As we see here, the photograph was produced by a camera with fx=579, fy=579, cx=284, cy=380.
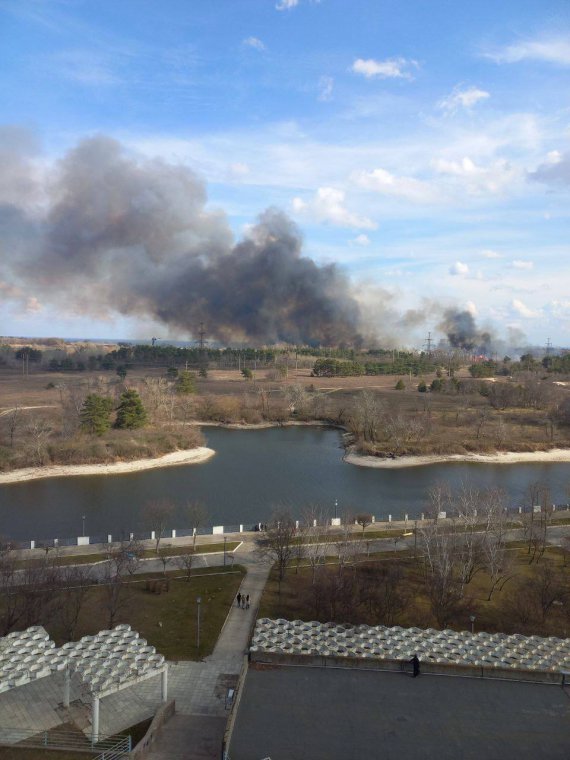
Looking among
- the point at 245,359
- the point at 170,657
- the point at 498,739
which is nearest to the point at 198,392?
the point at 245,359

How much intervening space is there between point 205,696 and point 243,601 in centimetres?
186

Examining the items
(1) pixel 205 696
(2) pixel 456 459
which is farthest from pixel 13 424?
(1) pixel 205 696

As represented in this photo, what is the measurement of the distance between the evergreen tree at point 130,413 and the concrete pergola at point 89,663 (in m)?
13.0

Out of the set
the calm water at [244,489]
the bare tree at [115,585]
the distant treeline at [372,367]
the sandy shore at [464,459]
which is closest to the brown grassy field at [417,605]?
the bare tree at [115,585]

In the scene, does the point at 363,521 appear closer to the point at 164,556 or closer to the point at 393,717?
the point at 164,556

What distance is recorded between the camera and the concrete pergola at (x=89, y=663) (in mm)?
4220

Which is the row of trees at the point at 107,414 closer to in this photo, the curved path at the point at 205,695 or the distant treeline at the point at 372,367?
the curved path at the point at 205,695

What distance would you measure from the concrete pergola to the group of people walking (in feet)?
6.57

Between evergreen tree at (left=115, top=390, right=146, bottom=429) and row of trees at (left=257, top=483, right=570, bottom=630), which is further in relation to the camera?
evergreen tree at (left=115, top=390, right=146, bottom=429)

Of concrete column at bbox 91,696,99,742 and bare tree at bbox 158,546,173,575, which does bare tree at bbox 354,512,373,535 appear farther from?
concrete column at bbox 91,696,99,742

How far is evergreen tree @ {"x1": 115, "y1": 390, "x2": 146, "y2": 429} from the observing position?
17.6 meters

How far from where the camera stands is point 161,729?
4312 mm

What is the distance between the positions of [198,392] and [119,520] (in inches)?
613

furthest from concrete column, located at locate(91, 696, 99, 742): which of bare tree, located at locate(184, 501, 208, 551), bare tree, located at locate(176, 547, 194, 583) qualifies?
bare tree, located at locate(184, 501, 208, 551)
